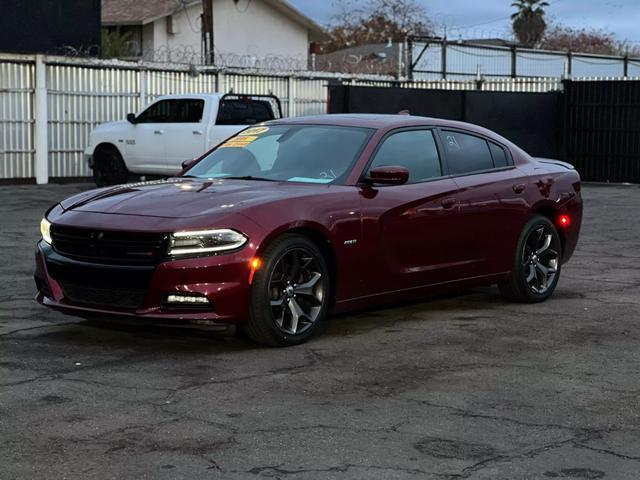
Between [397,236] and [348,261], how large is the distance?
A: 52 cm

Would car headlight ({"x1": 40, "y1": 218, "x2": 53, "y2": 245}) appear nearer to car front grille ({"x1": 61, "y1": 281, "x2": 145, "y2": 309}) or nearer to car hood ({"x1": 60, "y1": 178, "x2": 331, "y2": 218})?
A: car hood ({"x1": 60, "y1": 178, "x2": 331, "y2": 218})

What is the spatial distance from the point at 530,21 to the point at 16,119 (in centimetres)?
5870

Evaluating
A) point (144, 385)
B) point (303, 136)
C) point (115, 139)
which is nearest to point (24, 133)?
point (115, 139)

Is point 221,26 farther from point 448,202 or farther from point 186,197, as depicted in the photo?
point 186,197

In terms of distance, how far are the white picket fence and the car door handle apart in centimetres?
1469

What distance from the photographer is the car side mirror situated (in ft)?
24.4

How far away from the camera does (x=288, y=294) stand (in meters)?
6.98

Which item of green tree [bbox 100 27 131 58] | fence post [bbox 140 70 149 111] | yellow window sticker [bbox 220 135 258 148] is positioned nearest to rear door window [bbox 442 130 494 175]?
yellow window sticker [bbox 220 135 258 148]

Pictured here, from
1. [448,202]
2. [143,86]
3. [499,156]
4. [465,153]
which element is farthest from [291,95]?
[448,202]

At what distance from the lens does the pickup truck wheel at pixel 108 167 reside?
20.3 meters

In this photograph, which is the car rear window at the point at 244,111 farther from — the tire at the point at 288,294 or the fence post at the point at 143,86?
the tire at the point at 288,294

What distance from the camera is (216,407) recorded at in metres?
5.57

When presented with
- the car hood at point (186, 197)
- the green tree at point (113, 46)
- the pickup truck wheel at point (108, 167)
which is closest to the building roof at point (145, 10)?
the green tree at point (113, 46)

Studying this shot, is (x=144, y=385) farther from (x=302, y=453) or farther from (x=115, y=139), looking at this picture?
(x=115, y=139)
